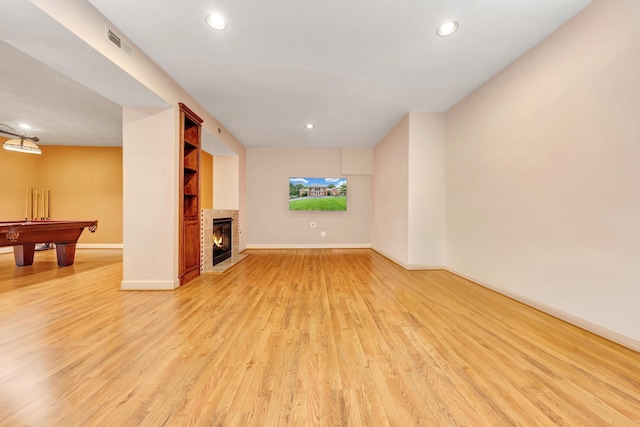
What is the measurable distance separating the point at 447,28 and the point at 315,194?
4.66 metres

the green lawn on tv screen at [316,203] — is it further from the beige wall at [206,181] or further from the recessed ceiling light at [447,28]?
the recessed ceiling light at [447,28]

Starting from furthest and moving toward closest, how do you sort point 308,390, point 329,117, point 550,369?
point 329,117 → point 550,369 → point 308,390

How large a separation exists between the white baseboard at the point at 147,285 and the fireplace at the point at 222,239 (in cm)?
130

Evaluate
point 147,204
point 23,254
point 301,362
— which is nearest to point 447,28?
point 301,362

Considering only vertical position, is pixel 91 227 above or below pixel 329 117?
below

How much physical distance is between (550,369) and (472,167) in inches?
104

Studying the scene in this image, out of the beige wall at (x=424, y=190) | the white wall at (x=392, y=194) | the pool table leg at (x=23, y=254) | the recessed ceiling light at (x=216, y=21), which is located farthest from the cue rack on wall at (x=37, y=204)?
the beige wall at (x=424, y=190)

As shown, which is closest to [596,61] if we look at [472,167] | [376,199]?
[472,167]

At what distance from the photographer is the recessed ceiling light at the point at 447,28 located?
2191mm

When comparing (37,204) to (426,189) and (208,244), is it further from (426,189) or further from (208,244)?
(426,189)

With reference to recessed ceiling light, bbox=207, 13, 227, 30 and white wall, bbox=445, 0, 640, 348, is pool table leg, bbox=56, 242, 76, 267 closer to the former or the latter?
recessed ceiling light, bbox=207, 13, 227, 30

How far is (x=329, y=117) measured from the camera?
436 cm

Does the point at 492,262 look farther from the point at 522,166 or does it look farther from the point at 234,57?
the point at 234,57

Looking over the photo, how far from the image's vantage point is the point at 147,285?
10.1 feet
